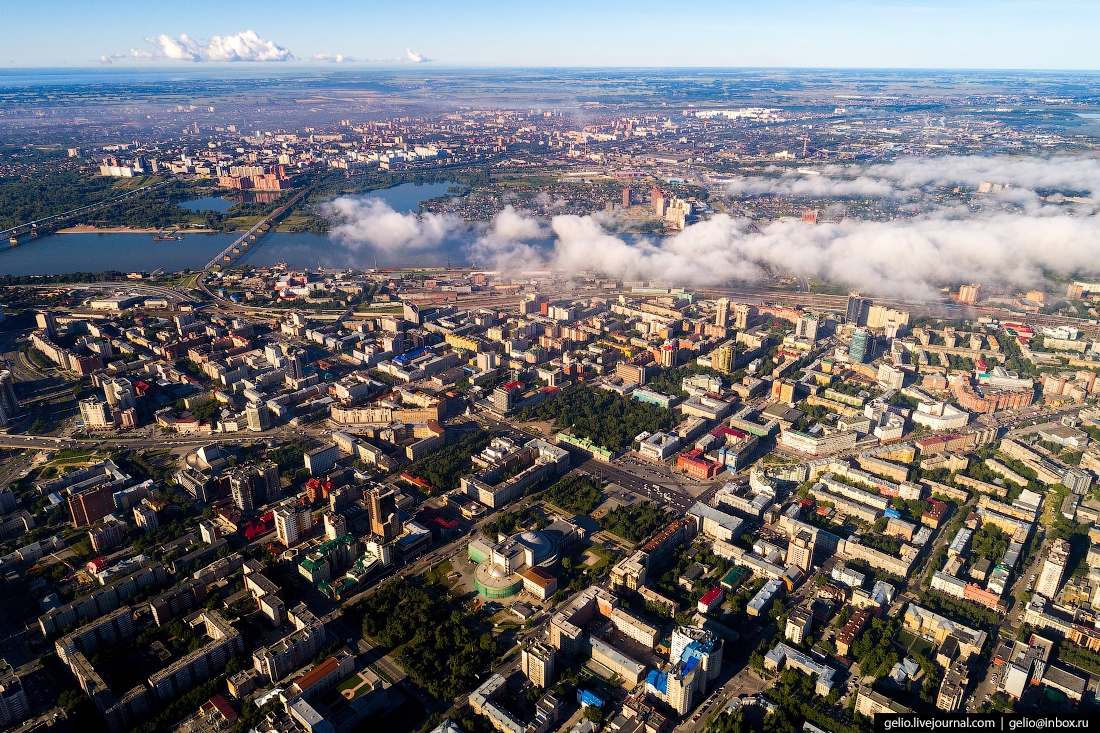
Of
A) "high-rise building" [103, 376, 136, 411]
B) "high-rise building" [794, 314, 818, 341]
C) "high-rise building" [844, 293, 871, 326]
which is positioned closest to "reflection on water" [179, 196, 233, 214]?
"high-rise building" [103, 376, 136, 411]

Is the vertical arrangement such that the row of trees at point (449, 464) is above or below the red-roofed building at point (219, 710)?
above

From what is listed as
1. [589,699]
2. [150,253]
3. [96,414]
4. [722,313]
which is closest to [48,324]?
[96,414]

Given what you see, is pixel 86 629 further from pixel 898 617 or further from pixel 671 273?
pixel 671 273

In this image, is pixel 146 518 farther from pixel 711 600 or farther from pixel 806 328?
pixel 806 328

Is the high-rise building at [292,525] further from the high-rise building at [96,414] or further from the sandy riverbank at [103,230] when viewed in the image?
the sandy riverbank at [103,230]

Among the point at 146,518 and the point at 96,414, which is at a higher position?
the point at 96,414

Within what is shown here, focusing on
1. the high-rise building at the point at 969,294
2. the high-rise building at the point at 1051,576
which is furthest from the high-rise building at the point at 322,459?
the high-rise building at the point at 969,294

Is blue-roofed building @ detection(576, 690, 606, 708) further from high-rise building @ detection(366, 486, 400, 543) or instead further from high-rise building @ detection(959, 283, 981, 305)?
high-rise building @ detection(959, 283, 981, 305)

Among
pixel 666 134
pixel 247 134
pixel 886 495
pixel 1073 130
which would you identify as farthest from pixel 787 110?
pixel 886 495
